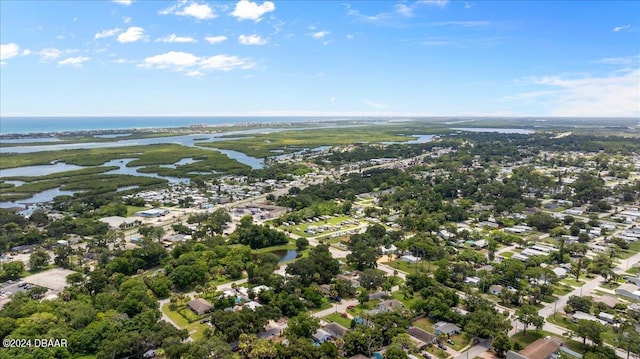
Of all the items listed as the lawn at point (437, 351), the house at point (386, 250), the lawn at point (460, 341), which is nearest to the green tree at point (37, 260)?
the house at point (386, 250)

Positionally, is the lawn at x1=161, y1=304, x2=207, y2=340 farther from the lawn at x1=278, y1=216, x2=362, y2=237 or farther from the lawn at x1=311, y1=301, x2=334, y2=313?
the lawn at x1=278, y1=216, x2=362, y2=237

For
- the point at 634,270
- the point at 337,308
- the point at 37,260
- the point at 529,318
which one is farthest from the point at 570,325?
the point at 37,260

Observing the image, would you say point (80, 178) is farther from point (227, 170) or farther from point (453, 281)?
point (453, 281)

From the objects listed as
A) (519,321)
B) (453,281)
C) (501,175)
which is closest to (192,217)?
(453,281)

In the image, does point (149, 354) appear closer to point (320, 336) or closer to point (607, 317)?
point (320, 336)

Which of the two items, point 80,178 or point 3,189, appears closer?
point 3,189

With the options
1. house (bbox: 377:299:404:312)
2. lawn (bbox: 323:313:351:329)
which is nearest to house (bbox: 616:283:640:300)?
house (bbox: 377:299:404:312)

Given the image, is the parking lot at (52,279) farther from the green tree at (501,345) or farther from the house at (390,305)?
the green tree at (501,345)
